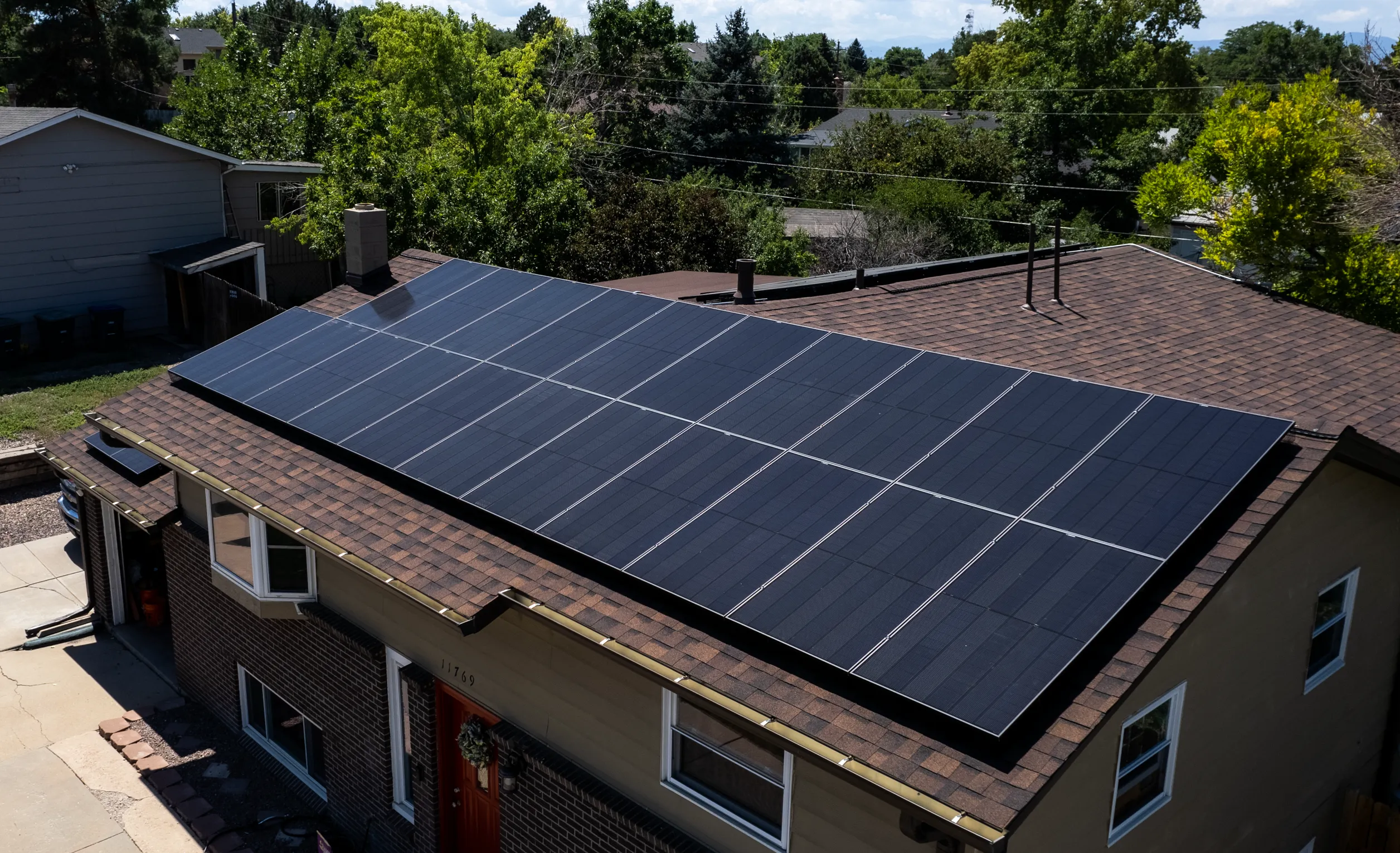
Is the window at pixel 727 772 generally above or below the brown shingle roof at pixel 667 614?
below

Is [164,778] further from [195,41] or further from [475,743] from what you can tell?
[195,41]

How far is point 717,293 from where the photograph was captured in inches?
607

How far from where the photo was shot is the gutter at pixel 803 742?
19.7 ft

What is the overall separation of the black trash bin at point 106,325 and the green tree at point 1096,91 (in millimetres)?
39303

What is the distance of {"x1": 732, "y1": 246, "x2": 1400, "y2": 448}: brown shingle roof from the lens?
41.1 ft

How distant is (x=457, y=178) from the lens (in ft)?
94.9

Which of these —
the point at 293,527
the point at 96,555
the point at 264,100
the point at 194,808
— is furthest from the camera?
the point at 264,100

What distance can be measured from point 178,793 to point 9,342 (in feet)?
66.9

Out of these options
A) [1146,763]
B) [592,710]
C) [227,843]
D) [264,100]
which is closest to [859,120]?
[264,100]

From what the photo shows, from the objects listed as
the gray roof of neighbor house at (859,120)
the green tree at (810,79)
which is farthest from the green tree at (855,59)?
the gray roof of neighbor house at (859,120)

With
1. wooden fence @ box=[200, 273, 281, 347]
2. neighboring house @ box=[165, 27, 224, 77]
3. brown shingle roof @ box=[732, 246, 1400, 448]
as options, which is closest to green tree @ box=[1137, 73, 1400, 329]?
brown shingle roof @ box=[732, 246, 1400, 448]

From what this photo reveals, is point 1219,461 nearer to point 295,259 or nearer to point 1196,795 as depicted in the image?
point 1196,795

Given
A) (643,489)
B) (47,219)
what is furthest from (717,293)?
(47,219)

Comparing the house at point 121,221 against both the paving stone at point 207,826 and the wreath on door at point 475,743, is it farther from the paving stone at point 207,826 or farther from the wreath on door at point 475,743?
the wreath on door at point 475,743
